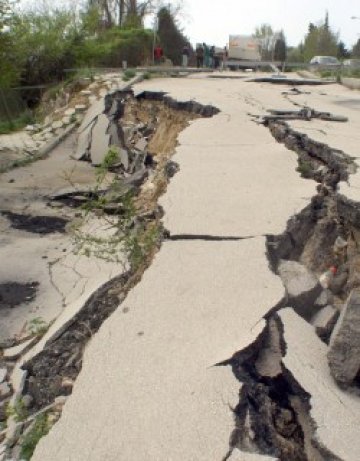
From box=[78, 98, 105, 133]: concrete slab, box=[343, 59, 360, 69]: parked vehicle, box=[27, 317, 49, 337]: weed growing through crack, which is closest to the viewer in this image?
box=[27, 317, 49, 337]: weed growing through crack

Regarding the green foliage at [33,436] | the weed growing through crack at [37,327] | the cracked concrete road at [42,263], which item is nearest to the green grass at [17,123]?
the cracked concrete road at [42,263]

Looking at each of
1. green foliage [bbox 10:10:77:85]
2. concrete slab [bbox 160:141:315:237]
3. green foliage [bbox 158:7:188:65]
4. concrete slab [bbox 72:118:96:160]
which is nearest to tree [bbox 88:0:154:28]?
green foliage [bbox 158:7:188:65]

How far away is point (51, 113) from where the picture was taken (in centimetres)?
1412

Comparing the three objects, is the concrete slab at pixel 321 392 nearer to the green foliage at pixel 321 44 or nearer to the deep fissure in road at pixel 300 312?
the deep fissure in road at pixel 300 312

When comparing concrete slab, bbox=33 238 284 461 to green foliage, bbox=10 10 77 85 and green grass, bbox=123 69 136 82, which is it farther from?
green foliage, bbox=10 10 77 85

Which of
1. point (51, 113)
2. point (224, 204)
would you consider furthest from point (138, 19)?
point (224, 204)

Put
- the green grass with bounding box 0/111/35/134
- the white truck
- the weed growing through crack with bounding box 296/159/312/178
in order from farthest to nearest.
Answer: the white truck < the green grass with bounding box 0/111/35/134 < the weed growing through crack with bounding box 296/159/312/178

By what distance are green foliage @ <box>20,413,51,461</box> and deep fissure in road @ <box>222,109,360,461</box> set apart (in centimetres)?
95

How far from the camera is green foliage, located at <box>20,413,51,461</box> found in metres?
2.39

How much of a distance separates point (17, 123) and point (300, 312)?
12.9 m

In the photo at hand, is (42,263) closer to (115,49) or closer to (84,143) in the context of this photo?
(84,143)

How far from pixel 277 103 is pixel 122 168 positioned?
10.1ft

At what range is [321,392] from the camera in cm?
227

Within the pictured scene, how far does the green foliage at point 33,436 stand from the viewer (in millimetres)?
2389
